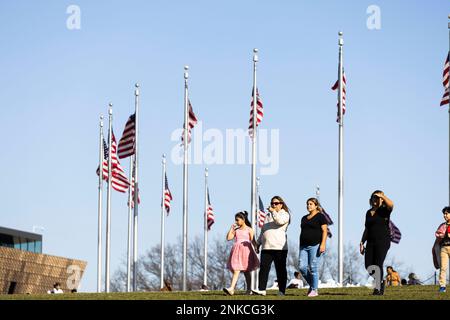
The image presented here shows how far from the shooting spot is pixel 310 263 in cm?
2658

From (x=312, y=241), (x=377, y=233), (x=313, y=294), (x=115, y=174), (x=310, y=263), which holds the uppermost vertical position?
(x=115, y=174)

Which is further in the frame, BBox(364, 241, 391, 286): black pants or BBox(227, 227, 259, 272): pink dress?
BBox(227, 227, 259, 272): pink dress

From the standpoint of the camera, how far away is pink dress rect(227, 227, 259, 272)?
27.6m

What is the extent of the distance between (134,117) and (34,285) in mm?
27147

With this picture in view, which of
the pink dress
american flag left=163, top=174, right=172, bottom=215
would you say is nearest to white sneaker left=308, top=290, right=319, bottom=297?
the pink dress

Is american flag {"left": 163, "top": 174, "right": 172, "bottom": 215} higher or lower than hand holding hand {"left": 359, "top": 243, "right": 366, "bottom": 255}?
higher

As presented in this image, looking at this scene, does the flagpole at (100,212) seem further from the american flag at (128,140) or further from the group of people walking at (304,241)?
the group of people walking at (304,241)

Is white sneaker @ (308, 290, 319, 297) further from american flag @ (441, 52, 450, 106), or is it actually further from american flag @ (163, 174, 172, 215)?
american flag @ (163, 174, 172, 215)

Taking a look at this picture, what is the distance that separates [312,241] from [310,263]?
1.65 ft

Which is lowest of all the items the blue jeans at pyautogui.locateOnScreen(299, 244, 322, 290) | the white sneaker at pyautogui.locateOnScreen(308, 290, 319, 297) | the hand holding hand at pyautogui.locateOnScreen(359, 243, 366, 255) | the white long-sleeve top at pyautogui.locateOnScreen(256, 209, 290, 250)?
the white sneaker at pyautogui.locateOnScreen(308, 290, 319, 297)

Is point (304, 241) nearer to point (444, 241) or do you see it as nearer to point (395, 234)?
point (444, 241)

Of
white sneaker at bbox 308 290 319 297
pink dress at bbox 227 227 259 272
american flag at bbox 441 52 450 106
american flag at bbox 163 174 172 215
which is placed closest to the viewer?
white sneaker at bbox 308 290 319 297

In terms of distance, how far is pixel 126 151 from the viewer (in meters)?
49.9

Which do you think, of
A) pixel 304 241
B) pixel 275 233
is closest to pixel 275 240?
A: pixel 275 233
